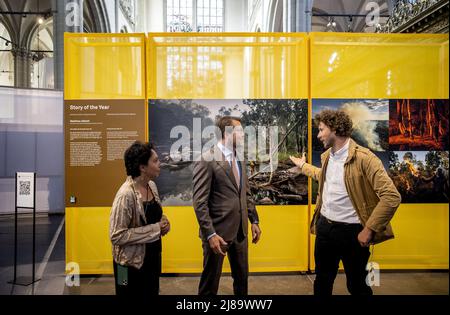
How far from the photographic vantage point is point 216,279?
2.60 metres

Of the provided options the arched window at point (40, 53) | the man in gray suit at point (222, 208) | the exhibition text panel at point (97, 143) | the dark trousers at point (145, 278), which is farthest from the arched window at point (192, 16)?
the arched window at point (40, 53)

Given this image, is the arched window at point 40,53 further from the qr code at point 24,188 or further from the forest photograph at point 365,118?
the forest photograph at point 365,118

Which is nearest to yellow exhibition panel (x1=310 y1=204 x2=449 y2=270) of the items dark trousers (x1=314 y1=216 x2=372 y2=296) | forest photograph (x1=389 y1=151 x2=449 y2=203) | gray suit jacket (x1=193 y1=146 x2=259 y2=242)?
forest photograph (x1=389 y1=151 x2=449 y2=203)

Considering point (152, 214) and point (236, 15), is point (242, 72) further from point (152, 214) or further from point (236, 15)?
point (152, 214)

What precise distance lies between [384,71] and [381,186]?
192cm

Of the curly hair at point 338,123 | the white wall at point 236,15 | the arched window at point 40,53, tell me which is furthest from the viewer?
the arched window at point 40,53

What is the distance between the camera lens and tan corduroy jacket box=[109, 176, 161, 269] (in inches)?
78.0

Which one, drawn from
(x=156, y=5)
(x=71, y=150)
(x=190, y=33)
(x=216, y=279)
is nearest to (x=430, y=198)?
(x=216, y=279)

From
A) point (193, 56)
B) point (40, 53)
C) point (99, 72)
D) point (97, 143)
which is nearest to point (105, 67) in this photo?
point (99, 72)

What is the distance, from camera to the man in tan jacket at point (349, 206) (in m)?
2.33

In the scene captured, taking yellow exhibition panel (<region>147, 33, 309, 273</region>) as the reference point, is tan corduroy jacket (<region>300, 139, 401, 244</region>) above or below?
below

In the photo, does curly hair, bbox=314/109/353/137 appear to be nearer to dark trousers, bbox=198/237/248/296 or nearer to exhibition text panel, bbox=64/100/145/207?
dark trousers, bbox=198/237/248/296

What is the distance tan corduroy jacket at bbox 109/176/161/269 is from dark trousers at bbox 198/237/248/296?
1.99 ft

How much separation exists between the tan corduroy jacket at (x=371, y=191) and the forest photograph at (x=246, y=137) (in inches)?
49.4
